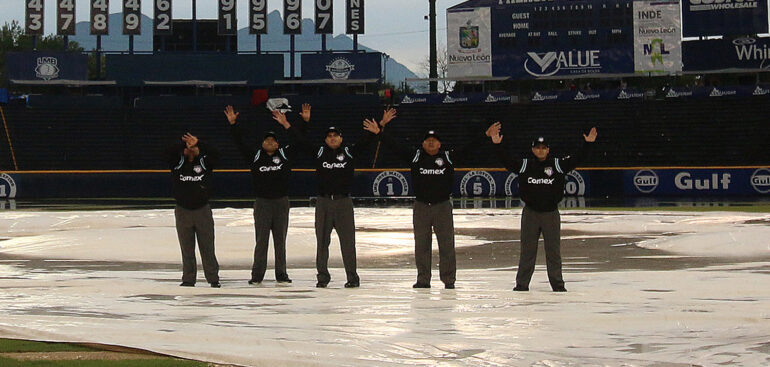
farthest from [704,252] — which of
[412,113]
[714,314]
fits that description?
[412,113]

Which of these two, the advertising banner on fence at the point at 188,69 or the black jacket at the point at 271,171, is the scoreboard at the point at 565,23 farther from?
the black jacket at the point at 271,171

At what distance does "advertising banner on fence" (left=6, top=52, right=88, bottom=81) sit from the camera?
54.2 metres

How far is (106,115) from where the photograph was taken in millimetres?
52000

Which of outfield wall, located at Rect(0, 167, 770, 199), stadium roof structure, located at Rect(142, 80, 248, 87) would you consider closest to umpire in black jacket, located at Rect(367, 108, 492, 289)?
outfield wall, located at Rect(0, 167, 770, 199)

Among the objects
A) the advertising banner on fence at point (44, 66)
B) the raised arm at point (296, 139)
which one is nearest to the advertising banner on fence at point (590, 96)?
the advertising banner on fence at point (44, 66)

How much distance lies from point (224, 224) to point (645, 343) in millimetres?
16579

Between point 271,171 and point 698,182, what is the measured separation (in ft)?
109

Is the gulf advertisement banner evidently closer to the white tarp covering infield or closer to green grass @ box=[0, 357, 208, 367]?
the white tarp covering infield

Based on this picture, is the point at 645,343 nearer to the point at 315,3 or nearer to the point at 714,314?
the point at 714,314

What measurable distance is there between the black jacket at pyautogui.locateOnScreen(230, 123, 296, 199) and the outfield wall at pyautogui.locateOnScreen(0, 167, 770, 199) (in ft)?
97.5

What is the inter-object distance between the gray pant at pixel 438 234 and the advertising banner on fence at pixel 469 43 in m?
38.9

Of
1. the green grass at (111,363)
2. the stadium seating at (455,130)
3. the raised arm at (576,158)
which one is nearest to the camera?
the green grass at (111,363)

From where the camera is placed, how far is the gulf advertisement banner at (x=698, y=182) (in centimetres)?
4122

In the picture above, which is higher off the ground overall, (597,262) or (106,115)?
(106,115)
